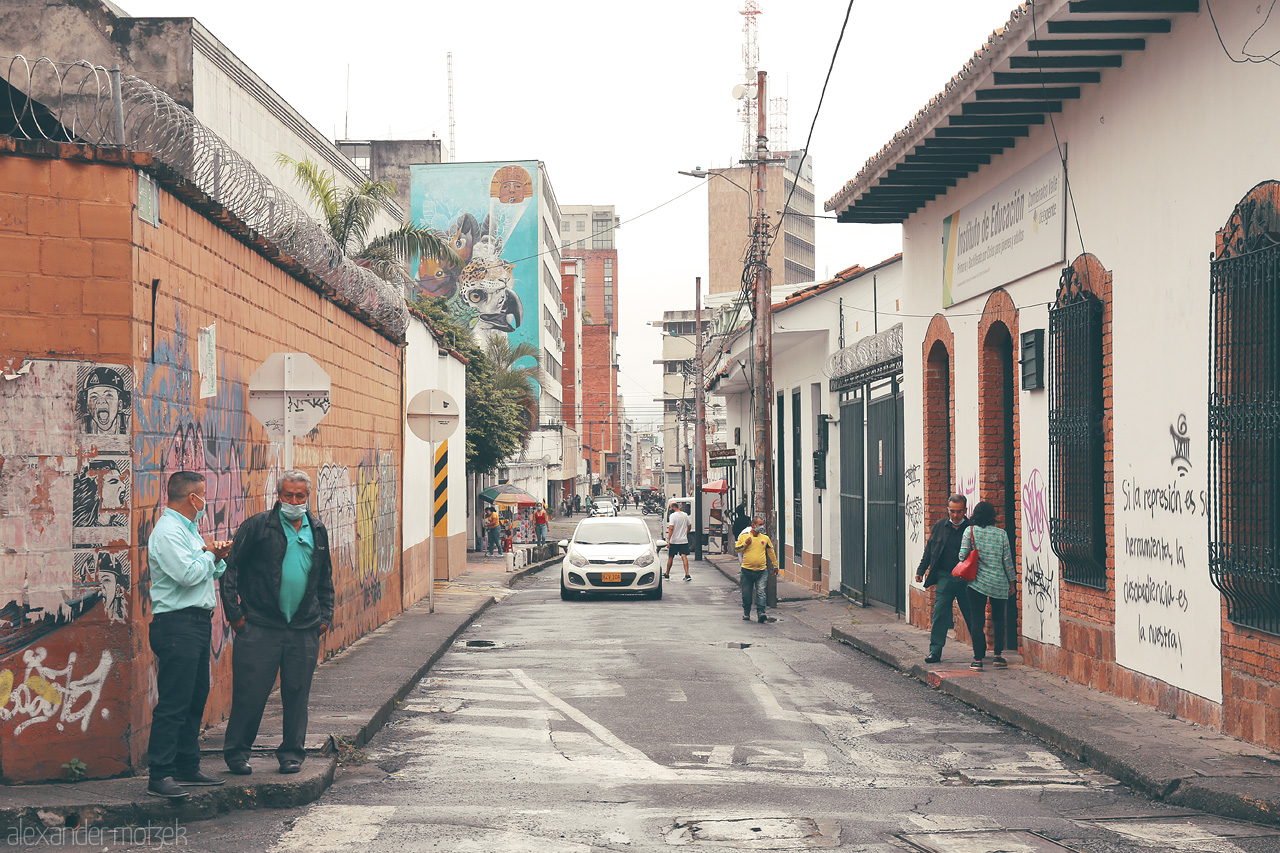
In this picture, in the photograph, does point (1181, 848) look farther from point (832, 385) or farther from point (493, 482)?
point (493, 482)

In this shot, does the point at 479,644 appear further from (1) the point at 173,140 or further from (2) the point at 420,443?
(1) the point at 173,140

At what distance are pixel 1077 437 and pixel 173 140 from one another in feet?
25.7

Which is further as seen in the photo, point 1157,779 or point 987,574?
point 987,574

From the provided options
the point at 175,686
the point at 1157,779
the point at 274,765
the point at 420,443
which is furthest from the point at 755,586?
the point at 175,686

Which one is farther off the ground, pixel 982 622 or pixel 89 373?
pixel 89 373

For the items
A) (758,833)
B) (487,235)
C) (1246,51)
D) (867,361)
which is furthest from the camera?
(487,235)

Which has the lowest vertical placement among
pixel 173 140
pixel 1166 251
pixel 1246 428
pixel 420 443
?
pixel 1246 428

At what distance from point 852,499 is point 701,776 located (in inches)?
577

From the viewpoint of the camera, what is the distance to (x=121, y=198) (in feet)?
23.1

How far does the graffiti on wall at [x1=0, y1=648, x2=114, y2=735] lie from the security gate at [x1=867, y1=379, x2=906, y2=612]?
12716 mm

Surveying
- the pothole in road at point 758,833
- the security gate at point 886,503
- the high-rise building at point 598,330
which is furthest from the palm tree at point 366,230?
the high-rise building at point 598,330

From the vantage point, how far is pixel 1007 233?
12945mm

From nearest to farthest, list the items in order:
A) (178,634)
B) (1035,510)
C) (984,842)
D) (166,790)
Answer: (984,842), (166,790), (178,634), (1035,510)

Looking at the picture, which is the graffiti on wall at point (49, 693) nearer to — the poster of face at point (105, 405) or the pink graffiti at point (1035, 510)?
the poster of face at point (105, 405)
